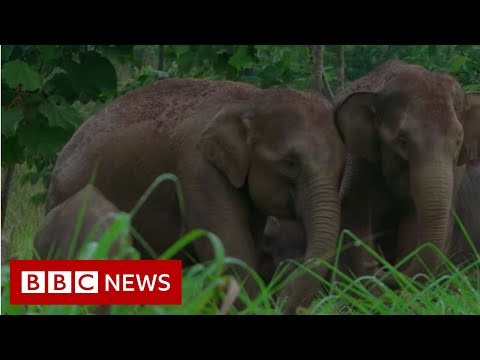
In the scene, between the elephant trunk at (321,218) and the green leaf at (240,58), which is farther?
the green leaf at (240,58)

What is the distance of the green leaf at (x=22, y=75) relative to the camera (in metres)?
7.82

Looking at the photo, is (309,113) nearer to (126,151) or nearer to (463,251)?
(126,151)

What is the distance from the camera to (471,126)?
666 centimetres

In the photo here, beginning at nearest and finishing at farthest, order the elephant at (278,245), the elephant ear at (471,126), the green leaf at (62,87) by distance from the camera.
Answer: the elephant ear at (471,126)
the elephant at (278,245)
the green leaf at (62,87)

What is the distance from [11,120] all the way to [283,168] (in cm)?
258

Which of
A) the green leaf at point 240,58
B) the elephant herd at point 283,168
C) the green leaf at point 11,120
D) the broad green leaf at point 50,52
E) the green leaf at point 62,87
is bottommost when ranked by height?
the elephant herd at point 283,168

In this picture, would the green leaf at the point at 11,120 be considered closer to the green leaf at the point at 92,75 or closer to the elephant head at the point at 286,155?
the green leaf at the point at 92,75

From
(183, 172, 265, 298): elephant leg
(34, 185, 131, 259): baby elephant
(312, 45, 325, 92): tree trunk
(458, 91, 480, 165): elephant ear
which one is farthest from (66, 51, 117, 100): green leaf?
(458, 91, 480, 165): elephant ear

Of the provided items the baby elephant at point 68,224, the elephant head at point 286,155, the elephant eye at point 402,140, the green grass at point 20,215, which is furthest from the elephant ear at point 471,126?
the green grass at point 20,215

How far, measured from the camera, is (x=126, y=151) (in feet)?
22.1

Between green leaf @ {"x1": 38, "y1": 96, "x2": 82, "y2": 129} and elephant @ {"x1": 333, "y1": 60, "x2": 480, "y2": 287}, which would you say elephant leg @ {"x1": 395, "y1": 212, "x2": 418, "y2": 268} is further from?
green leaf @ {"x1": 38, "y1": 96, "x2": 82, "y2": 129}

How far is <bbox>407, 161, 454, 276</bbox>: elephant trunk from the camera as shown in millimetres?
5879

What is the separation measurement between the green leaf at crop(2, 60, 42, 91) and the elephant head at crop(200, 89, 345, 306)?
181 cm

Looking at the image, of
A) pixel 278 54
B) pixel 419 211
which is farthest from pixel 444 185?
pixel 278 54
